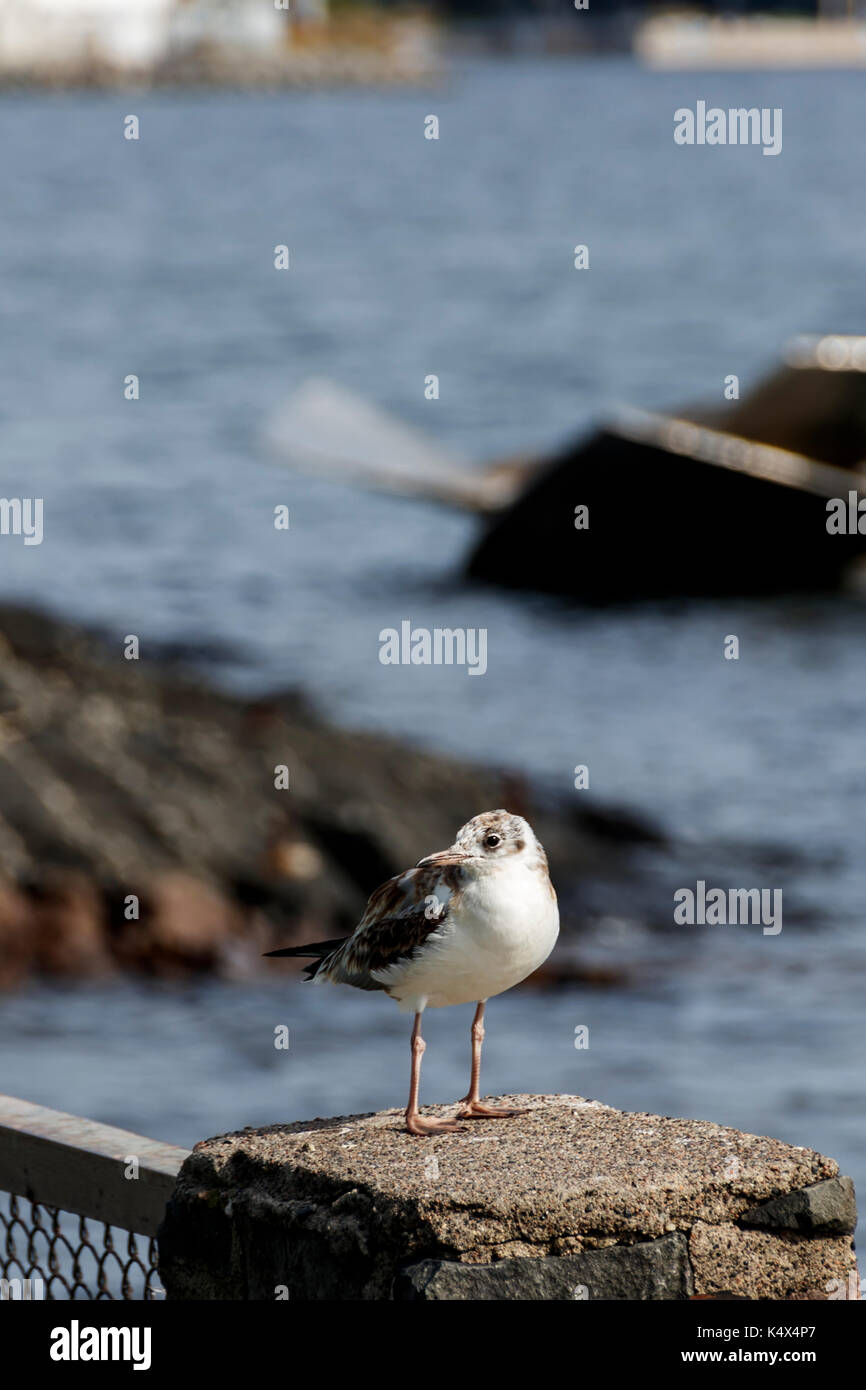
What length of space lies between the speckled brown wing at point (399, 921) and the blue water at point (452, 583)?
28.7ft

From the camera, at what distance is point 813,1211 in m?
4.72

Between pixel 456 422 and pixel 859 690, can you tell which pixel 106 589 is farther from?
pixel 456 422

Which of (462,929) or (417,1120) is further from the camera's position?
(417,1120)

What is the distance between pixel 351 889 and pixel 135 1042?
2785 millimetres

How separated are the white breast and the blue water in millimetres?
8855

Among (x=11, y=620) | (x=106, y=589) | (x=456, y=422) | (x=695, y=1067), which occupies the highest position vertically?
(x=456, y=422)

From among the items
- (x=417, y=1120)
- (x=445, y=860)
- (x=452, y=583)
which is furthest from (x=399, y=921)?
(x=452, y=583)

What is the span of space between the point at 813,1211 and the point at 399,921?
3.55ft

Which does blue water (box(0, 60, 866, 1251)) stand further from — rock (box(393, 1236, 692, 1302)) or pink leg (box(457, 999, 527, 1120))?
rock (box(393, 1236, 692, 1302))

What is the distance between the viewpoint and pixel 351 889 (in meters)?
18.2

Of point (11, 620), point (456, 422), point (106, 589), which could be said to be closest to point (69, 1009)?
point (11, 620)

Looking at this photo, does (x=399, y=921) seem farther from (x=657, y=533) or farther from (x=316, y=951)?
(x=657, y=533)

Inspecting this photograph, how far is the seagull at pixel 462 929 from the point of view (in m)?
4.90

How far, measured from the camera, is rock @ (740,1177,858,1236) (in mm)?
4680
